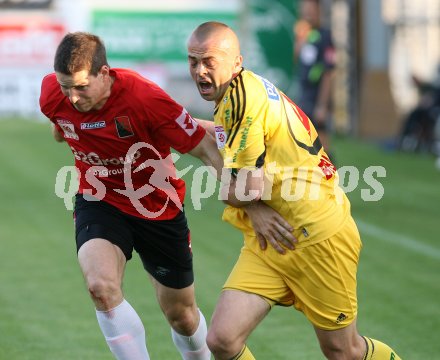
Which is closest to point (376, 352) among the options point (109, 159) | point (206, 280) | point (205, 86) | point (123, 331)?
point (123, 331)

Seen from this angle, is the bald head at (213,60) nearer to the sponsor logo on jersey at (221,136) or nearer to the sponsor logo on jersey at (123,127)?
the sponsor logo on jersey at (221,136)

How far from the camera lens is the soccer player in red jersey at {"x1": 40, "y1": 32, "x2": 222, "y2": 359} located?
235 inches

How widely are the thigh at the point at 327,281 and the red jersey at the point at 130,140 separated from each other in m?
0.96

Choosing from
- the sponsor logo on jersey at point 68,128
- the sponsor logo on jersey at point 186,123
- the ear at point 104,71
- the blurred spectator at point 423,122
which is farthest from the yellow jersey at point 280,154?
the blurred spectator at point 423,122

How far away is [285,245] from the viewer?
5734 millimetres

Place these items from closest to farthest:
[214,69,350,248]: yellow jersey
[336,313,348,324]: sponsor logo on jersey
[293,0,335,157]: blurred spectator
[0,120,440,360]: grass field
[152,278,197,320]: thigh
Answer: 1. [214,69,350,248]: yellow jersey
2. [336,313,348,324]: sponsor logo on jersey
3. [152,278,197,320]: thigh
4. [0,120,440,360]: grass field
5. [293,0,335,157]: blurred spectator

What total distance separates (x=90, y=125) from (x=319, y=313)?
1624 mm

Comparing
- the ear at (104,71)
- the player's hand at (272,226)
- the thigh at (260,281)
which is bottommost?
the thigh at (260,281)

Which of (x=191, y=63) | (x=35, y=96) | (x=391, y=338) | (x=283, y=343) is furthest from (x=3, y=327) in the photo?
(x=35, y=96)

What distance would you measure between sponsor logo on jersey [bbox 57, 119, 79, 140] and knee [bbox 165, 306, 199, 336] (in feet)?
3.78

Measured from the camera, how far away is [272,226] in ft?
18.7

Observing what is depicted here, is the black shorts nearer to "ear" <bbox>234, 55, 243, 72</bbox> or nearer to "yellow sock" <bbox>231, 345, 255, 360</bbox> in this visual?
"yellow sock" <bbox>231, 345, 255, 360</bbox>

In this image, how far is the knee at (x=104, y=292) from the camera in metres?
5.86

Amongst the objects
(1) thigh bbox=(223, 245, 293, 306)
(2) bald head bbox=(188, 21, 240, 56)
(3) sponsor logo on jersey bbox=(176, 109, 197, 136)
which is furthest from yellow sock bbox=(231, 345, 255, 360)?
(2) bald head bbox=(188, 21, 240, 56)
